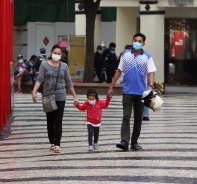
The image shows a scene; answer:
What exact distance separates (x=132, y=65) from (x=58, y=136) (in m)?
1.60

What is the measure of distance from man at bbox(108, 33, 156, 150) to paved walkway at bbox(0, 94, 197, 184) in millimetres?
329

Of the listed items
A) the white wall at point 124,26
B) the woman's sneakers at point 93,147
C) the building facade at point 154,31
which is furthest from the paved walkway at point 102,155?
the white wall at point 124,26

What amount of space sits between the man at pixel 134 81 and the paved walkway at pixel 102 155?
329mm

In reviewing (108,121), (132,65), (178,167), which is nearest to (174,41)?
(108,121)

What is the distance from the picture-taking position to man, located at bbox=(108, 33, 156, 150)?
556 inches

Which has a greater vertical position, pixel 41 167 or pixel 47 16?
pixel 47 16

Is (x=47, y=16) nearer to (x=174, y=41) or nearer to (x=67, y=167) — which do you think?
(x=174, y=41)

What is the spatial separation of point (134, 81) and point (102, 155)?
4.61 feet

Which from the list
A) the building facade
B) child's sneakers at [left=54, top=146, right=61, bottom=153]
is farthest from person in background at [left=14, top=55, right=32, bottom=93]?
child's sneakers at [left=54, top=146, right=61, bottom=153]

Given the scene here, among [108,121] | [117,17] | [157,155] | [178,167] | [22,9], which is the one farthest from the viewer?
[22,9]

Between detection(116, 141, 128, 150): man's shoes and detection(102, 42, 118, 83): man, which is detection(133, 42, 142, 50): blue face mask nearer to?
detection(116, 141, 128, 150): man's shoes

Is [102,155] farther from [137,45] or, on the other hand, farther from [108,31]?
[108,31]

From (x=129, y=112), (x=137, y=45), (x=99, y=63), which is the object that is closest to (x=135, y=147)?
(x=129, y=112)

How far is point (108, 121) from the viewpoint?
65.5ft
